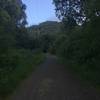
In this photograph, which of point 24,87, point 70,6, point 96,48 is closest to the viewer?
point 24,87

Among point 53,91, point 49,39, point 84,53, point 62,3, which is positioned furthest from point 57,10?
point 49,39

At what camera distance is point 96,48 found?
20922 mm

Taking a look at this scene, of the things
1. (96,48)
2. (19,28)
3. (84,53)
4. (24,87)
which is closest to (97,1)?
(96,48)

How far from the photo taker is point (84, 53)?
25922 mm

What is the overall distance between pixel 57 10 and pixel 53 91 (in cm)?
2501

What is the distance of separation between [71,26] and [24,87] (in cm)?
2121

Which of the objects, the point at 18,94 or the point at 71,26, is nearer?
the point at 18,94

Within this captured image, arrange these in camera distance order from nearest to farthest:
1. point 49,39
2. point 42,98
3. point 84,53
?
point 42,98 < point 84,53 < point 49,39

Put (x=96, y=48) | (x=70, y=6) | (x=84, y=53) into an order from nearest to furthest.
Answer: (x=96, y=48)
(x=84, y=53)
(x=70, y=6)

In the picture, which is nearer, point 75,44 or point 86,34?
point 86,34

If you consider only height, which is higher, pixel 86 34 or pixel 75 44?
pixel 86 34

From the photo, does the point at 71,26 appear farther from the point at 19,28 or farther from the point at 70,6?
the point at 19,28

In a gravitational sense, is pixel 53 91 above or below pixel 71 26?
below

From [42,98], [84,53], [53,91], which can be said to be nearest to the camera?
[42,98]
